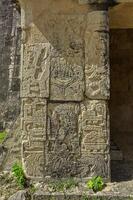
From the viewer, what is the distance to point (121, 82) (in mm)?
9969

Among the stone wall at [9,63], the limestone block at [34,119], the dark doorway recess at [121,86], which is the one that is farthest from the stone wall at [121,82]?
the stone wall at [9,63]

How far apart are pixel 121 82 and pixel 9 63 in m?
9.67

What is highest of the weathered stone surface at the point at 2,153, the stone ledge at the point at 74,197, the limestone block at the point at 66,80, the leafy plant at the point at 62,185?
the limestone block at the point at 66,80

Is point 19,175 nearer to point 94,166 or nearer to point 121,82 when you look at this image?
point 94,166

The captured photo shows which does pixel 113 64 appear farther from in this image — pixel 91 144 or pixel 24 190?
pixel 24 190

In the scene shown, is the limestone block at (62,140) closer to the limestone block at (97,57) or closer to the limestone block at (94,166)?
the limestone block at (94,166)

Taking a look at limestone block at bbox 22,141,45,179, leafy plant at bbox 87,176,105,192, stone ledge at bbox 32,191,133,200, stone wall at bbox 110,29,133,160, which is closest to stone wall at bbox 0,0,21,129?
stone wall at bbox 110,29,133,160

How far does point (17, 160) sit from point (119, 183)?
204cm

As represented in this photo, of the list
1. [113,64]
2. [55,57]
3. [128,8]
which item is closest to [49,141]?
[55,57]

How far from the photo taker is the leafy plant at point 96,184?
6.89 m

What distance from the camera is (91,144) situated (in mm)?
7211

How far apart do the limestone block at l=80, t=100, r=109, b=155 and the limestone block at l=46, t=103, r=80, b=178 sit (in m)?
0.11

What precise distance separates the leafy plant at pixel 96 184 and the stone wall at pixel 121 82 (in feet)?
8.86

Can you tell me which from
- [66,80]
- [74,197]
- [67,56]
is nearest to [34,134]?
[66,80]
